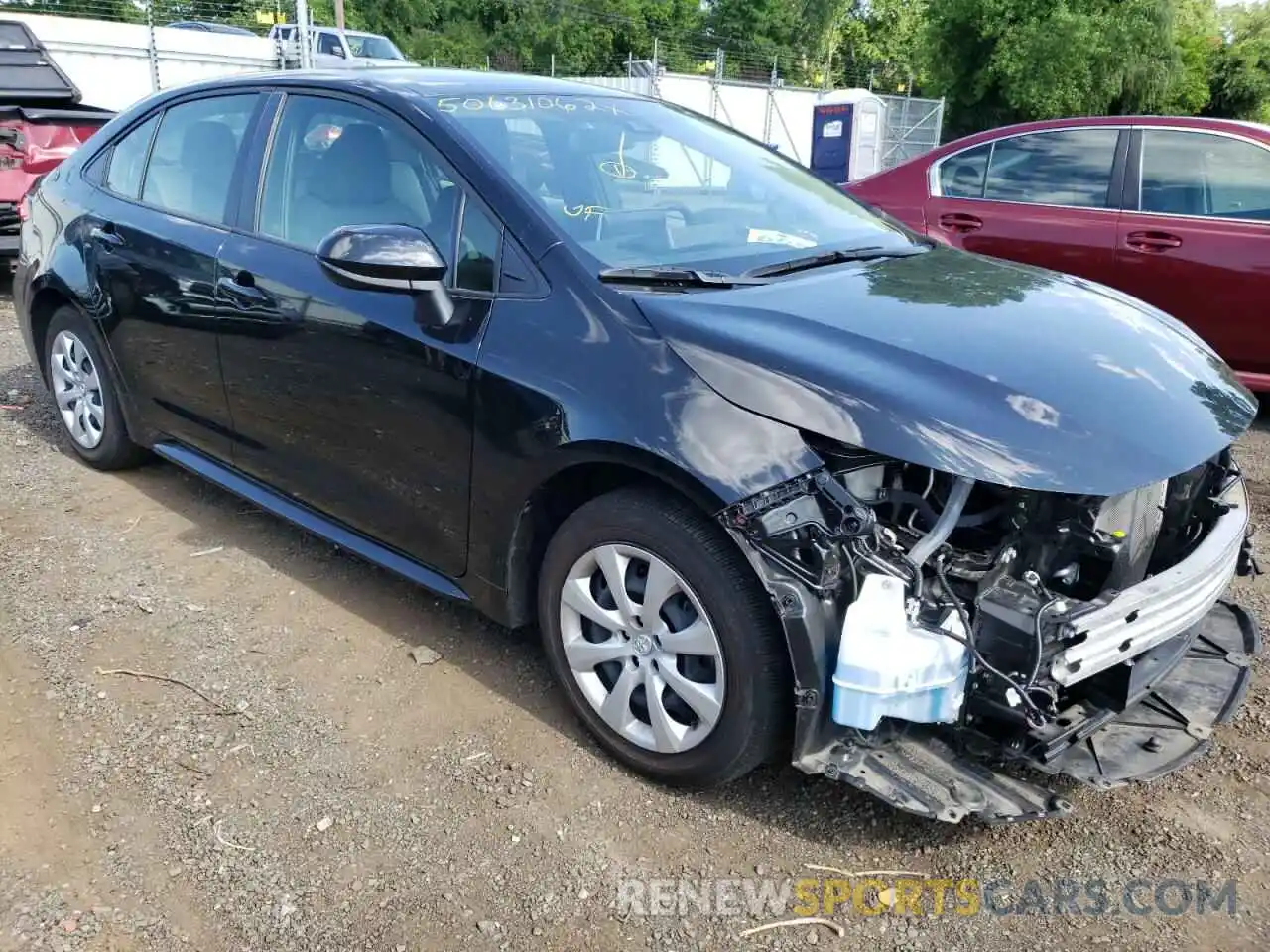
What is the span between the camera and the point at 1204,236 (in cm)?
520

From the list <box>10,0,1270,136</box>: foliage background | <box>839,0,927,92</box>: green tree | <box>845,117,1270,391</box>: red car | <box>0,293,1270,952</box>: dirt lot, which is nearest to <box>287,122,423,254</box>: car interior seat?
<box>0,293,1270,952</box>: dirt lot

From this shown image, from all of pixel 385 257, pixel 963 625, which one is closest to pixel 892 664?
pixel 963 625

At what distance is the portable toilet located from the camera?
59.8 feet

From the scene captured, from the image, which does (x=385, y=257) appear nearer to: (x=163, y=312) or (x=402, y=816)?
(x=402, y=816)

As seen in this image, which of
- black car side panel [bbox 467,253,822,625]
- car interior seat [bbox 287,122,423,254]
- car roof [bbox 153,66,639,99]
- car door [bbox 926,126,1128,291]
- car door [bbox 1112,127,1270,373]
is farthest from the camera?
car door [bbox 926,126,1128,291]

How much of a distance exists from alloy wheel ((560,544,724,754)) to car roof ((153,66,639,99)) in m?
1.62

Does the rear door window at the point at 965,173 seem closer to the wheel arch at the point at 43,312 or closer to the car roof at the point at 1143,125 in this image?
the car roof at the point at 1143,125

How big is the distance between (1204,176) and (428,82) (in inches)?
165

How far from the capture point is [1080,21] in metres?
24.3

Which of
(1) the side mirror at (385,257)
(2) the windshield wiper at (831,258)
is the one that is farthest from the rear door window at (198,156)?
(2) the windshield wiper at (831,258)

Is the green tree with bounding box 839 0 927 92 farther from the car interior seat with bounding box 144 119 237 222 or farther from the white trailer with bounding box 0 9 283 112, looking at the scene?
the car interior seat with bounding box 144 119 237 222

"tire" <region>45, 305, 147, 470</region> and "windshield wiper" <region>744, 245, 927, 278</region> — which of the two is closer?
"windshield wiper" <region>744, 245, 927, 278</region>

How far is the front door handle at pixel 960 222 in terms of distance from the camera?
584 centimetres

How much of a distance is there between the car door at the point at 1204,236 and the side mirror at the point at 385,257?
13.6 ft
